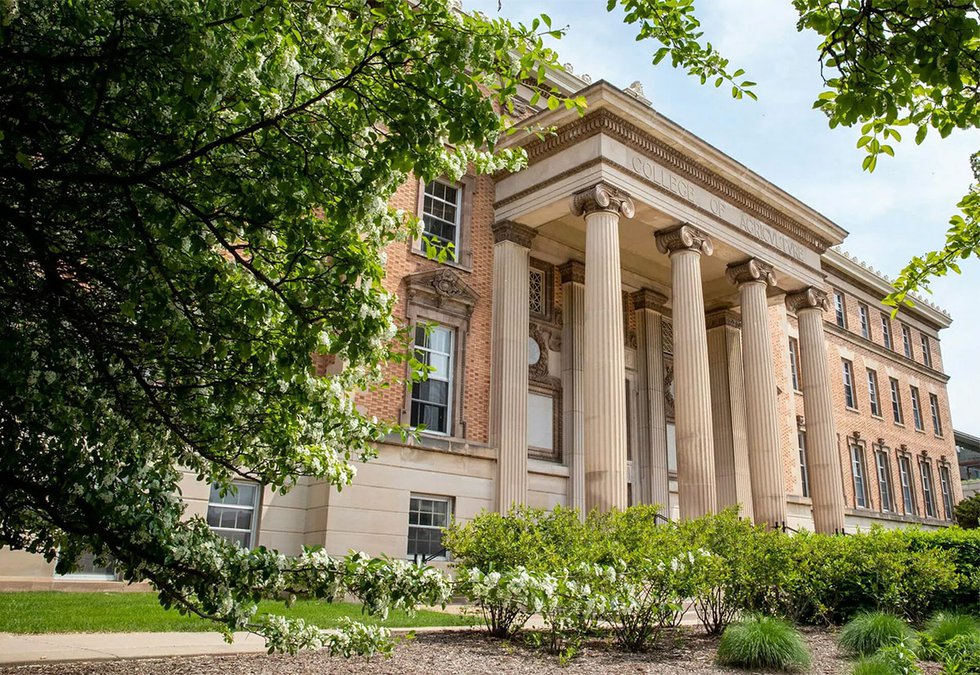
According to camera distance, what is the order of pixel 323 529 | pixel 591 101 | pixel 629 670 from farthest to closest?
pixel 591 101 < pixel 323 529 < pixel 629 670

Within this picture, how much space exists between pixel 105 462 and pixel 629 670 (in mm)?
6597

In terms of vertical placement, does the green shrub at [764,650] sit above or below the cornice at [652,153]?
below

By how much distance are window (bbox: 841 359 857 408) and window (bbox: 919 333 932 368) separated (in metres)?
10.0

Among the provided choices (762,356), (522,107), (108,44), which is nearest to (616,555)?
(108,44)

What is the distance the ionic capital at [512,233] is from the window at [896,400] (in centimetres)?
2748

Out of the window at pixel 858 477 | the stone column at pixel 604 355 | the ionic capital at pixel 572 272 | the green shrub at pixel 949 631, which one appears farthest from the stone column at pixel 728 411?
the green shrub at pixel 949 631

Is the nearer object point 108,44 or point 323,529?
point 108,44

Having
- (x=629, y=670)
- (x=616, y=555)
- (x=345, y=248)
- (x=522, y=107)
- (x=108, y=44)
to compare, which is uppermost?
(x=522, y=107)

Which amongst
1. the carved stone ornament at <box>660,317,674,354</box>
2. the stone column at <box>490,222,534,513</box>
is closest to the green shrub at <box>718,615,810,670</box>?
the stone column at <box>490,222,534,513</box>

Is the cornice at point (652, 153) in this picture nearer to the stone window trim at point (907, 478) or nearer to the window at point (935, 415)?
the stone window trim at point (907, 478)

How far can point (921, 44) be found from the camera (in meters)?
4.62

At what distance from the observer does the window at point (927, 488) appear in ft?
131

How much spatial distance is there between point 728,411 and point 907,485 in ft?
61.1

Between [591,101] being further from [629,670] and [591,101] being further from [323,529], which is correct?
[629,670]
